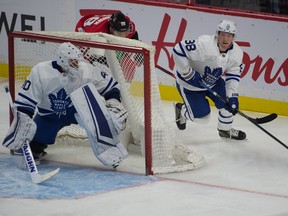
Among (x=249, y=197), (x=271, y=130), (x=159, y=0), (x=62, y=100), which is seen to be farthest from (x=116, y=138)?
(x=159, y=0)

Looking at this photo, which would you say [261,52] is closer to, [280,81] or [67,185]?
[280,81]

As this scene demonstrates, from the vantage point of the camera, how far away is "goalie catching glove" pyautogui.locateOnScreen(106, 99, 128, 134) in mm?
6129

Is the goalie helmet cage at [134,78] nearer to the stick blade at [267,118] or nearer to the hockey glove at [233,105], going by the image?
the hockey glove at [233,105]

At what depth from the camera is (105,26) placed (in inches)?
271

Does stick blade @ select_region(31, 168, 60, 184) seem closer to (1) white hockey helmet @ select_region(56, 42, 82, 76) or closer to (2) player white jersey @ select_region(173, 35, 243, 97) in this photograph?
(1) white hockey helmet @ select_region(56, 42, 82, 76)

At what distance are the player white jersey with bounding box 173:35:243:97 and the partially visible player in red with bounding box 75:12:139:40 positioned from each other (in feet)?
1.17

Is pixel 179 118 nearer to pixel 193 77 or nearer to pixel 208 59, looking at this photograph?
pixel 193 77

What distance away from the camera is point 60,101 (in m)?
6.18

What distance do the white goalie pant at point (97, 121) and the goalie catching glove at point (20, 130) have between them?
0.95 ft

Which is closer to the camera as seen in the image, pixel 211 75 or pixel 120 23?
pixel 120 23

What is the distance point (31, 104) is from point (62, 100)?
0.67 ft

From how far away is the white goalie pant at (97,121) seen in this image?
19.9ft

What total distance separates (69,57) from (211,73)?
126 centimetres

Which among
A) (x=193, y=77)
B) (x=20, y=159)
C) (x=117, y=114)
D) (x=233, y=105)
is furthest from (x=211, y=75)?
(x=20, y=159)
